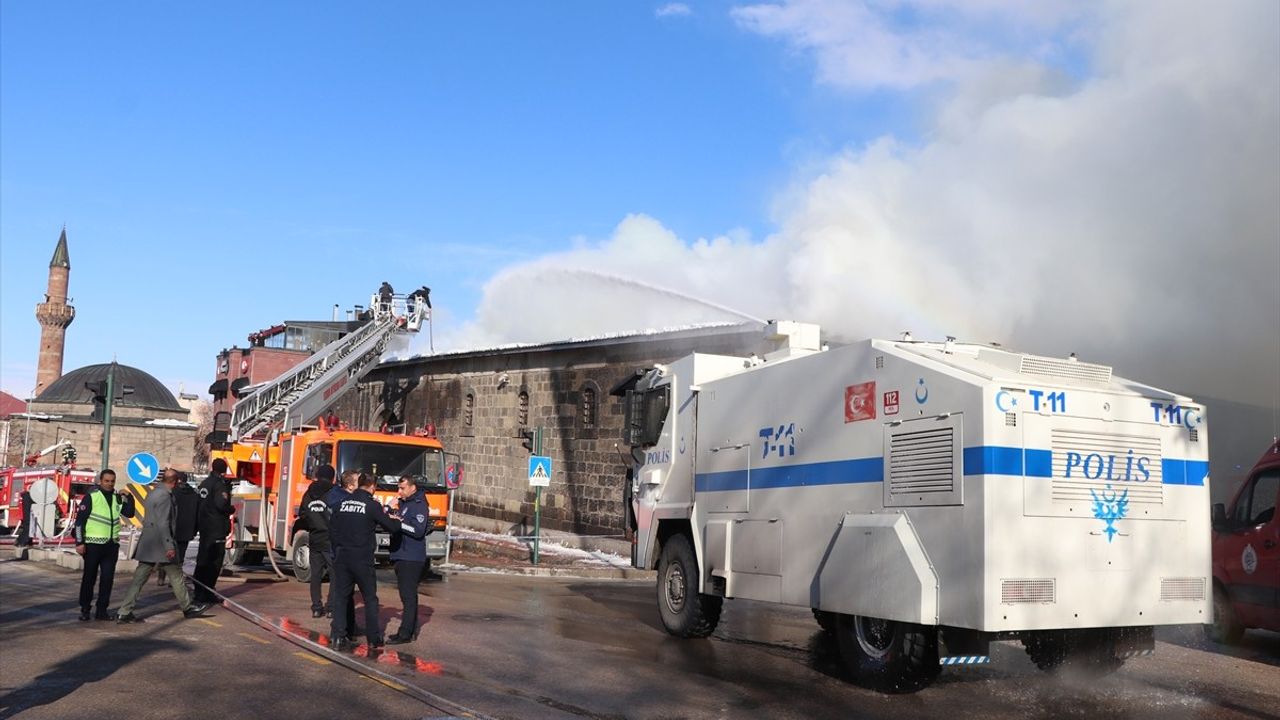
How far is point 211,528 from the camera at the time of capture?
13.8 metres

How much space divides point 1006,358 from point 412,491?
579 centimetres

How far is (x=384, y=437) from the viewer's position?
17.3 m

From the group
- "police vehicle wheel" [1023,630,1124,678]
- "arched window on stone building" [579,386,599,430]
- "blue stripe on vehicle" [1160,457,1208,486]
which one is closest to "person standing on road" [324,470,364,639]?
"police vehicle wheel" [1023,630,1124,678]

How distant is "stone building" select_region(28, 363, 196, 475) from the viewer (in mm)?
75500

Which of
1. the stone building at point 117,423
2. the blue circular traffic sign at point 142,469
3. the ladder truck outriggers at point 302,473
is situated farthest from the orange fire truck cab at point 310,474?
the stone building at point 117,423

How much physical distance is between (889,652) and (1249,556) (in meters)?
5.41

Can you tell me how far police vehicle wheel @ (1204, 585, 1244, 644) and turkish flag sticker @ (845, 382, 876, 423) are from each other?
5.67m

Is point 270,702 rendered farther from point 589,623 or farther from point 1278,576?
point 1278,576

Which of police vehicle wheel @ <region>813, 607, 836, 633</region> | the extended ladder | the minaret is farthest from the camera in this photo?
the minaret

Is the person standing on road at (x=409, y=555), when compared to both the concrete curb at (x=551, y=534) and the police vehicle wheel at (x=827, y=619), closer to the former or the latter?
the police vehicle wheel at (x=827, y=619)

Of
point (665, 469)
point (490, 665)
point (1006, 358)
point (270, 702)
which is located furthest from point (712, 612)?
point (270, 702)

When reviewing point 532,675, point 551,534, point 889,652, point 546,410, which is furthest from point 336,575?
point 546,410

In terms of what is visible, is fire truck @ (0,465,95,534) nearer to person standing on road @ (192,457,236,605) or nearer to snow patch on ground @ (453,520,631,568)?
snow patch on ground @ (453,520,631,568)

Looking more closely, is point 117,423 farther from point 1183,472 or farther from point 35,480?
point 1183,472
